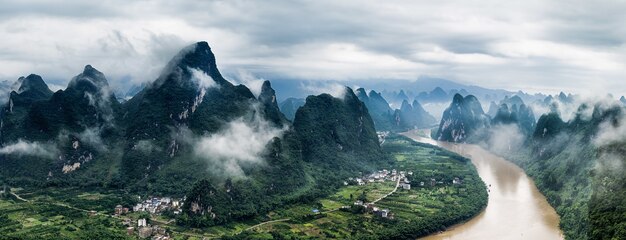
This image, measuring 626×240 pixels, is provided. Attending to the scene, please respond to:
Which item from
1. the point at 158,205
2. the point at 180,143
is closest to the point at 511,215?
the point at 158,205

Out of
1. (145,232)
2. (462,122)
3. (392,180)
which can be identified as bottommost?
(392,180)

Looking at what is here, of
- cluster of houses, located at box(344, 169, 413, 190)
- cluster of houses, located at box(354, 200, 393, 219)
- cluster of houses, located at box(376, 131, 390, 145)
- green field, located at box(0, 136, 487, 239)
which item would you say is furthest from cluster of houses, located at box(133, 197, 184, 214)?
cluster of houses, located at box(376, 131, 390, 145)

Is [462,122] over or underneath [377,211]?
over

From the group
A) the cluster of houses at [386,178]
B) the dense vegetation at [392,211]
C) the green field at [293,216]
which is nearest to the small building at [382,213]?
the dense vegetation at [392,211]

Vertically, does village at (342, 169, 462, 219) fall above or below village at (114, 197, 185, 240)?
below

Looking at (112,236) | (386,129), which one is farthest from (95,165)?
(386,129)

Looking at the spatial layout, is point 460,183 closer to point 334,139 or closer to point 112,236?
point 334,139

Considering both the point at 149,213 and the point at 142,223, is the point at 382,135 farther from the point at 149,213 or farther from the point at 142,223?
the point at 142,223

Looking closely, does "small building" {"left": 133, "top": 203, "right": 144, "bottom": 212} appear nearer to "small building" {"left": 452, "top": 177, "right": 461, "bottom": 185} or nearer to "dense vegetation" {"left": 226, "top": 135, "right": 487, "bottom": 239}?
"dense vegetation" {"left": 226, "top": 135, "right": 487, "bottom": 239}
